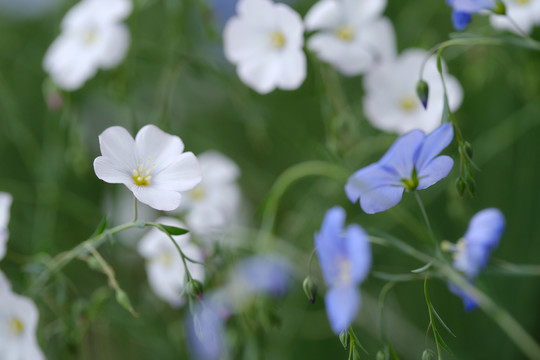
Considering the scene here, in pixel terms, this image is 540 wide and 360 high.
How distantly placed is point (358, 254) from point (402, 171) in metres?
0.08

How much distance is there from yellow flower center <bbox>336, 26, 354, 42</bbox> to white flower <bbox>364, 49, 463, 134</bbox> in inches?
1.4

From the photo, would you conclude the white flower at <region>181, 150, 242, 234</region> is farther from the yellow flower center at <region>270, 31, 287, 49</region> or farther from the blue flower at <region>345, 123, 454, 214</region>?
the blue flower at <region>345, 123, 454, 214</region>

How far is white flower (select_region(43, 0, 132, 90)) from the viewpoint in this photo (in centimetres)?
62

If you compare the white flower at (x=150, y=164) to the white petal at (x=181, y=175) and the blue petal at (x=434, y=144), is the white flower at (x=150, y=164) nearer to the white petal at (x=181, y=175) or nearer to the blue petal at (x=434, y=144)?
the white petal at (x=181, y=175)

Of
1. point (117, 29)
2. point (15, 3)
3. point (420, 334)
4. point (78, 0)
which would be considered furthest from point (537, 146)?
point (15, 3)

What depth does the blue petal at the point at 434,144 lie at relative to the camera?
1.18ft

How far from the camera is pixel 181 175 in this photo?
402 millimetres

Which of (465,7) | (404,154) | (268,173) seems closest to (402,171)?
(404,154)

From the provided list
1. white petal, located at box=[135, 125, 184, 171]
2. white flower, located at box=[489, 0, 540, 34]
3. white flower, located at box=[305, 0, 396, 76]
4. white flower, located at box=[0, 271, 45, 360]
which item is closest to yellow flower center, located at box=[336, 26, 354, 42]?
white flower, located at box=[305, 0, 396, 76]

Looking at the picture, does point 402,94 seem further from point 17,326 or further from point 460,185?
point 17,326

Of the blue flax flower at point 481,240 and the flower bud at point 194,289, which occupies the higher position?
the blue flax flower at point 481,240

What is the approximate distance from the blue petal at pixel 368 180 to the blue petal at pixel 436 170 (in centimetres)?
1

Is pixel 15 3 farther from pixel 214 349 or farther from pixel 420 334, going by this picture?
pixel 420 334

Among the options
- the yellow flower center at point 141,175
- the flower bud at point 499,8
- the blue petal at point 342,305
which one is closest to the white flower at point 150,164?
the yellow flower center at point 141,175
